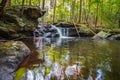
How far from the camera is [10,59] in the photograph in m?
9.12

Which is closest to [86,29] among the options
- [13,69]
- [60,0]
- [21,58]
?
[60,0]

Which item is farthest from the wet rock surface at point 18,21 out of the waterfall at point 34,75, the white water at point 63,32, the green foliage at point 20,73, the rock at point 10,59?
the waterfall at point 34,75

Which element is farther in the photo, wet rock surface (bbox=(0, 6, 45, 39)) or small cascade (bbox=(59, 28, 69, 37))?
small cascade (bbox=(59, 28, 69, 37))

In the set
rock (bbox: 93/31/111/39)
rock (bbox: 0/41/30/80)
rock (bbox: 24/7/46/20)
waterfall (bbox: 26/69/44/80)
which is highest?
rock (bbox: 24/7/46/20)

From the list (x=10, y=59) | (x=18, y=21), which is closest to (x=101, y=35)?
(x=18, y=21)

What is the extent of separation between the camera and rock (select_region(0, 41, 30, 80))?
24.7ft

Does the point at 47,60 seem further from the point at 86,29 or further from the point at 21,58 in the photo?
the point at 86,29

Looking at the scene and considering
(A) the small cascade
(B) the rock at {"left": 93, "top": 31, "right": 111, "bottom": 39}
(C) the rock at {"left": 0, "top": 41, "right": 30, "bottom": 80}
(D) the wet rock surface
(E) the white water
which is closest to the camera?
(C) the rock at {"left": 0, "top": 41, "right": 30, "bottom": 80}

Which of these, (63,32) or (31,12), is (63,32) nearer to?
(63,32)

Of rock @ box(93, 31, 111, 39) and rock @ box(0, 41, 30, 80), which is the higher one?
rock @ box(0, 41, 30, 80)

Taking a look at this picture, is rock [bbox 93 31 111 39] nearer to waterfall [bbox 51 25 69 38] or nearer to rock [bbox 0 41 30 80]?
waterfall [bbox 51 25 69 38]

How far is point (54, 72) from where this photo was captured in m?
8.38

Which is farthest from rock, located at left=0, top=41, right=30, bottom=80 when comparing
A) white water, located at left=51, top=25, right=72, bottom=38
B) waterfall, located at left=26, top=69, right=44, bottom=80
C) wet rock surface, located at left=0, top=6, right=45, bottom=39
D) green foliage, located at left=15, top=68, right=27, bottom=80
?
white water, located at left=51, top=25, right=72, bottom=38

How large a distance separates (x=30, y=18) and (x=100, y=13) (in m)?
22.9
